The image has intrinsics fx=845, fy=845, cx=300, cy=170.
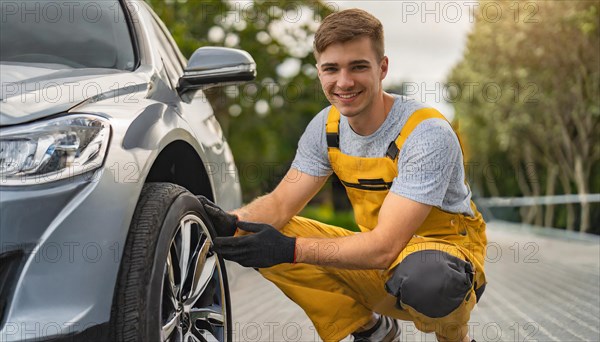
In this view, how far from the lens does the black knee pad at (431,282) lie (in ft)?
11.3

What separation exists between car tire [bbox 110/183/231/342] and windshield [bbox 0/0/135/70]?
2.74 ft

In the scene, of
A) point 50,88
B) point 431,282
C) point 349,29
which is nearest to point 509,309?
point 431,282

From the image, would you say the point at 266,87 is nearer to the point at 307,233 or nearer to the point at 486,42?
the point at 486,42

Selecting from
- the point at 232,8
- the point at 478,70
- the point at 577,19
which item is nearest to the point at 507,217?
the point at 478,70

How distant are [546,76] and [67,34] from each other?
2223 cm

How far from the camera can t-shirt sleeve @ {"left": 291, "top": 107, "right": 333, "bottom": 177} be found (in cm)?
409

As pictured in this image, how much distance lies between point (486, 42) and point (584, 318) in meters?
21.3

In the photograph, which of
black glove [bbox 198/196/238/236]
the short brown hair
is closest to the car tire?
black glove [bbox 198/196/238/236]

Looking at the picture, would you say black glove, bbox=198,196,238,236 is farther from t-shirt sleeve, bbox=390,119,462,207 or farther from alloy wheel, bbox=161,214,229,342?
t-shirt sleeve, bbox=390,119,462,207

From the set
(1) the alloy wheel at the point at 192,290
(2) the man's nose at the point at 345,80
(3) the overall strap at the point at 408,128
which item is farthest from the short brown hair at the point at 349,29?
(1) the alloy wheel at the point at 192,290

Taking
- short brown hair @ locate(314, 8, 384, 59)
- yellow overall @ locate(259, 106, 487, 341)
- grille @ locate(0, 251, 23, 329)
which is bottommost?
yellow overall @ locate(259, 106, 487, 341)

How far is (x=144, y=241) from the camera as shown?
249 cm

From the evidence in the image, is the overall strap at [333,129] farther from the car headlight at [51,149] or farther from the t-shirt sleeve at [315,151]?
the car headlight at [51,149]

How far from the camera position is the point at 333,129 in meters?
4.00
